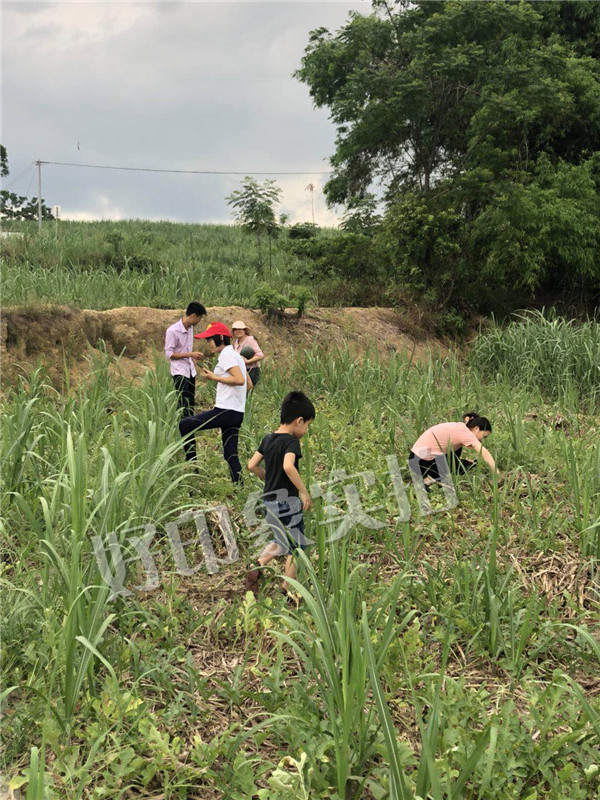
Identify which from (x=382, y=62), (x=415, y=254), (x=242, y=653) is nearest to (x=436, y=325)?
(x=415, y=254)

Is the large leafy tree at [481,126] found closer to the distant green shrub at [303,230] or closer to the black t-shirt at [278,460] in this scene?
the distant green shrub at [303,230]

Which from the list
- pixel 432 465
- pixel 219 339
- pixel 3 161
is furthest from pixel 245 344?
pixel 3 161

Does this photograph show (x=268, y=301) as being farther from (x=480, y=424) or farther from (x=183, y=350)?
(x=480, y=424)

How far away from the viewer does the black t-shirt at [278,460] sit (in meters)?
3.53

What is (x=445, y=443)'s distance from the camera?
15.6ft

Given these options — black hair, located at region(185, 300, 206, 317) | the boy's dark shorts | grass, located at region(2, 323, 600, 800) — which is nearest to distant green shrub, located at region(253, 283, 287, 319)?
black hair, located at region(185, 300, 206, 317)

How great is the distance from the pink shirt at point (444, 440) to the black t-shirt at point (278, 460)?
1.50m

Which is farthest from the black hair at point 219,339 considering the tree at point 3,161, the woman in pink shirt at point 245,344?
the tree at point 3,161

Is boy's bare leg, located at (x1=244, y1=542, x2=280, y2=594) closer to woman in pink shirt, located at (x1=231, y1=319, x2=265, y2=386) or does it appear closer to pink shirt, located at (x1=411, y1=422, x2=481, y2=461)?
pink shirt, located at (x1=411, y1=422, x2=481, y2=461)

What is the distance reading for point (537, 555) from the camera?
3.90 m

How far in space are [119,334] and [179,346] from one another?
294 centimetres

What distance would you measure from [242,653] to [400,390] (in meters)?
3.93

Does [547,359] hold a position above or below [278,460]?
above

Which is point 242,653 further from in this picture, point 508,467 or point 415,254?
point 415,254
